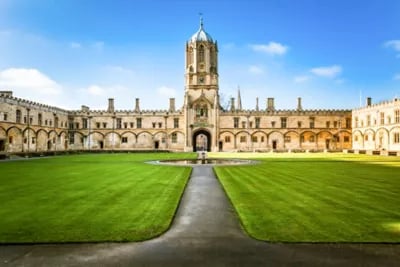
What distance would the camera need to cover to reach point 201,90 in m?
61.6

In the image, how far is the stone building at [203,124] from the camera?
6088cm

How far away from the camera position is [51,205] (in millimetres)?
9891

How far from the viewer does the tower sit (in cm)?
6050

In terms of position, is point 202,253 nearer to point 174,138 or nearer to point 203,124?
point 203,124

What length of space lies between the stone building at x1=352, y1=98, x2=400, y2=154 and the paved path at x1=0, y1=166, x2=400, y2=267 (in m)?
41.2

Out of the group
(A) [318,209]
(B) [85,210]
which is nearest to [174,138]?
(B) [85,210]

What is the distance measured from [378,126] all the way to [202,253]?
172ft

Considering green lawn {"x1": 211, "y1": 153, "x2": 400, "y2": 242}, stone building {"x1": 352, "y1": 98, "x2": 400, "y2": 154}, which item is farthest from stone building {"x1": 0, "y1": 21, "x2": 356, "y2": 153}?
green lawn {"x1": 211, "y1": 153, "x2": 400, "y2": 242}

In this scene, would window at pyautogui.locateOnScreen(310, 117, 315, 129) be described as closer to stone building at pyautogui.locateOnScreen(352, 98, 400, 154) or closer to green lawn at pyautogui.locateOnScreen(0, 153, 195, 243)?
stone building at pyautogui.locateOnScreen(352, 98, 400, 154)

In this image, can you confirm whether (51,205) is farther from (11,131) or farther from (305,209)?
(11,131)

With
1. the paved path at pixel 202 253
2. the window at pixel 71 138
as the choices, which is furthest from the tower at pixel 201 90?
the paved path at pixel 202 253

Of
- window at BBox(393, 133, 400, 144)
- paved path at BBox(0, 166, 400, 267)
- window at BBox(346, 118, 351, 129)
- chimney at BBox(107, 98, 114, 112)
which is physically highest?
chimney at BBox(107, 98, 114, 112)

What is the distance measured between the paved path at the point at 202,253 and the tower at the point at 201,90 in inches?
2086

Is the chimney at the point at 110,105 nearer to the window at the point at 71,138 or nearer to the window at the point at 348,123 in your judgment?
the window at the point at 71,138
